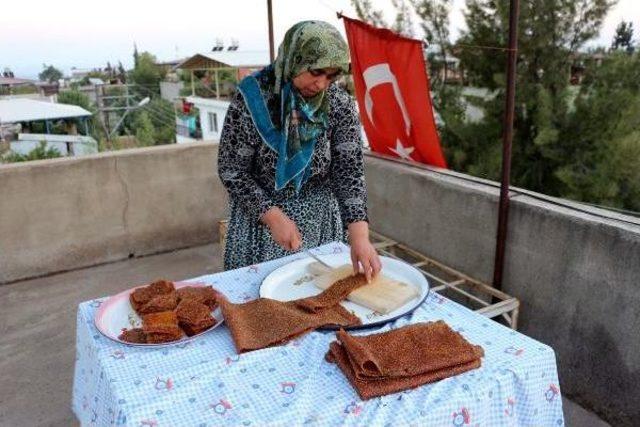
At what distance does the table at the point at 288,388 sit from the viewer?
3.11 ft

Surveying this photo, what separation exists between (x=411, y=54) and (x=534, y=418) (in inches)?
84.4

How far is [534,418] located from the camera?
1089 mm

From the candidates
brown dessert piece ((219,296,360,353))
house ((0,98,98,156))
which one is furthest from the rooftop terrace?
house ((0,98,98,156))

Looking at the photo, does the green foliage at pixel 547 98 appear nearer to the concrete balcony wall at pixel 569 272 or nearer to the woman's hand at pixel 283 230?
the concrete balcony wall at pixel 569 272

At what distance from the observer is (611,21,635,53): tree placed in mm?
7020

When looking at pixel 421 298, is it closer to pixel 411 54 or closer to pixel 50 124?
pixel 411 54

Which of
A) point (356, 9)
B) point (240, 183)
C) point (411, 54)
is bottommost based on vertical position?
point (240, 183)

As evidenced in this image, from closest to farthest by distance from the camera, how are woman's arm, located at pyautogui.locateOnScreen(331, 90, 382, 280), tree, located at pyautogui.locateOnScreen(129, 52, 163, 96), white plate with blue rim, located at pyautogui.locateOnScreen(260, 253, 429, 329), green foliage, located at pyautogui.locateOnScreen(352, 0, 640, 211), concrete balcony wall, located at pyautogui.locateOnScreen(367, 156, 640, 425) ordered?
white plate with blue rim, located at pyautogui.locateOnScreen(260, 253, 429, 329)
woman's arm, located at pyautogui.locateOnScreen(331, 90, 382, 280)
concrete balcony wall, located at pyautogui.locateOnScreen(367, 156, 640, 425)
green foliage, located at pyautogui.locateOnScreen(352, 0, 640, 211)
tree, located at pyautogui.locateOnScreen(129, 52, 163, 96)

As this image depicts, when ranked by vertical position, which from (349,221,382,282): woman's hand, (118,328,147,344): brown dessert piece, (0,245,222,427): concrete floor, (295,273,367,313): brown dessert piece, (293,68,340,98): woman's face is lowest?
(0,245,222,427): concrete floor

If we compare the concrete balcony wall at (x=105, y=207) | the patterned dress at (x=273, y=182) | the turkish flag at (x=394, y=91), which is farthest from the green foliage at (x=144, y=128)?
the patterned dress at (x=273, y=182)

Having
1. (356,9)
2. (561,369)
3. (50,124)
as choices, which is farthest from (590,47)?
(50,124)

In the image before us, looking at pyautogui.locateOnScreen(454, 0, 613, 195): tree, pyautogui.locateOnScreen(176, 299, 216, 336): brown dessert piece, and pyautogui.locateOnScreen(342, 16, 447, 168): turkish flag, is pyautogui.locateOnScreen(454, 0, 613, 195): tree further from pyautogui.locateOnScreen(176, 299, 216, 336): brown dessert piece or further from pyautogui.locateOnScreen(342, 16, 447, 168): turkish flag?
pyautogui.locateOnScreen(176, 299, 216, 336): brown dessert piece

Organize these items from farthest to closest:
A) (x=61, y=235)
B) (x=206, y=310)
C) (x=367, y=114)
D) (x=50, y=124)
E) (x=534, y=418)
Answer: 1. (x=50, y=124)
2. (x=61, y=235)
3. (x=367, y=114)
4. (x=206, y=310)
5. (x=534, y=418)

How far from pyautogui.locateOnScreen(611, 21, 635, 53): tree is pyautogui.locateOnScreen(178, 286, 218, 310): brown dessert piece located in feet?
24.0
